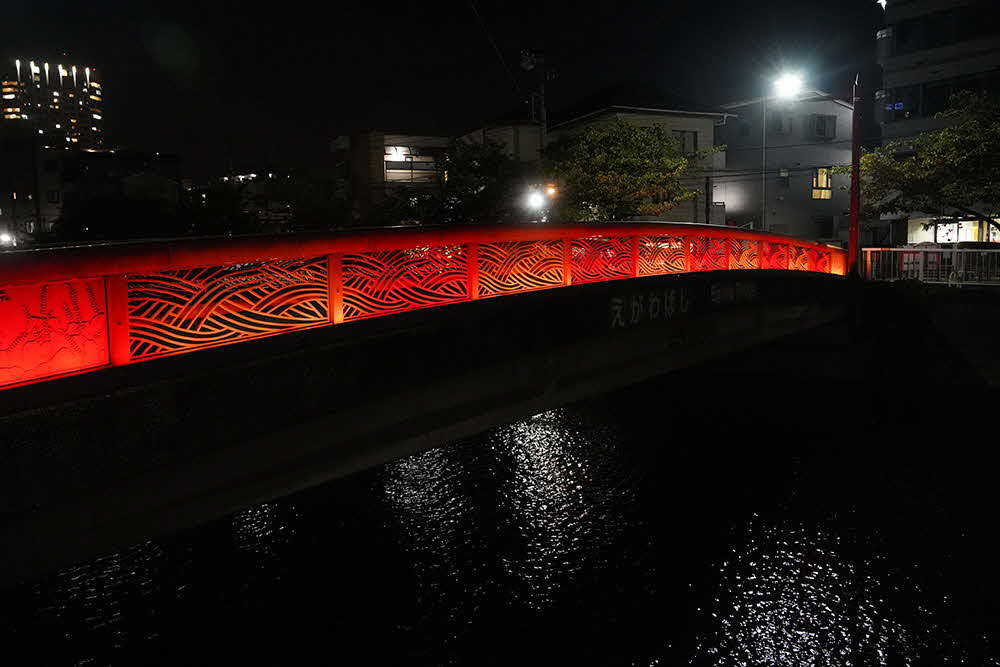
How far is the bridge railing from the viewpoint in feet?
15.3

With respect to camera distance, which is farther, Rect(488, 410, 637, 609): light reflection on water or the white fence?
the white fence

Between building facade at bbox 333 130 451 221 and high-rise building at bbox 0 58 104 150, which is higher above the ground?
high-rise building at bbox 0 58 104 150

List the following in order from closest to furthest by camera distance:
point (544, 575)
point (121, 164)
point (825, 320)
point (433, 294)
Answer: point (433, 294)
point (544, 575)
point (825, 320)
point (121, 164)

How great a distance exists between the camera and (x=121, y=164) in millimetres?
56906

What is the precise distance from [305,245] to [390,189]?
28.6m

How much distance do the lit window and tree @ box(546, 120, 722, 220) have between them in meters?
12.4

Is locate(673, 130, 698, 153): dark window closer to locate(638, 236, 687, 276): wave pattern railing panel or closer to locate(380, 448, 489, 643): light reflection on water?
locate(638, 236, 687, 276): wave pattern railing panel

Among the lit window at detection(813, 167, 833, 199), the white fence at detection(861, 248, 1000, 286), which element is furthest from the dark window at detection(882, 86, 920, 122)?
the white fence at detection(861, 248, 1000, 286)

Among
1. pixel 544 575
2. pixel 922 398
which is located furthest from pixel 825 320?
pixel 544 575

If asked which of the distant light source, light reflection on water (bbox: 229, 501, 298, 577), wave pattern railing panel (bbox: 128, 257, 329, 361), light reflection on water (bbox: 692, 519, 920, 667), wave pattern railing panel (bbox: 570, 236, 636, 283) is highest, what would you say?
the distant light source

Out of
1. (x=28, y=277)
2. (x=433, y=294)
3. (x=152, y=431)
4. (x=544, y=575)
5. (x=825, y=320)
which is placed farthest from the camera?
(x=825, y=320)

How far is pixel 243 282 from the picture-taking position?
5.96 metres

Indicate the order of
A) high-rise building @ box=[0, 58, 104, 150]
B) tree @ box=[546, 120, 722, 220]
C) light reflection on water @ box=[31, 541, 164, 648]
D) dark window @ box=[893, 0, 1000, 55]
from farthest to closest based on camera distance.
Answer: high-rise building @ box=[0, 58, 104, 150], dark window @ box=[893, 0, 1000, 55], tree @ box=[546, 120, 722, 220], light reflection on water @ box=[31, 541, 164, 648]

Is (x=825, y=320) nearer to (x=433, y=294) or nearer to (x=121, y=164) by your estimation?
(x=433, y=294)
